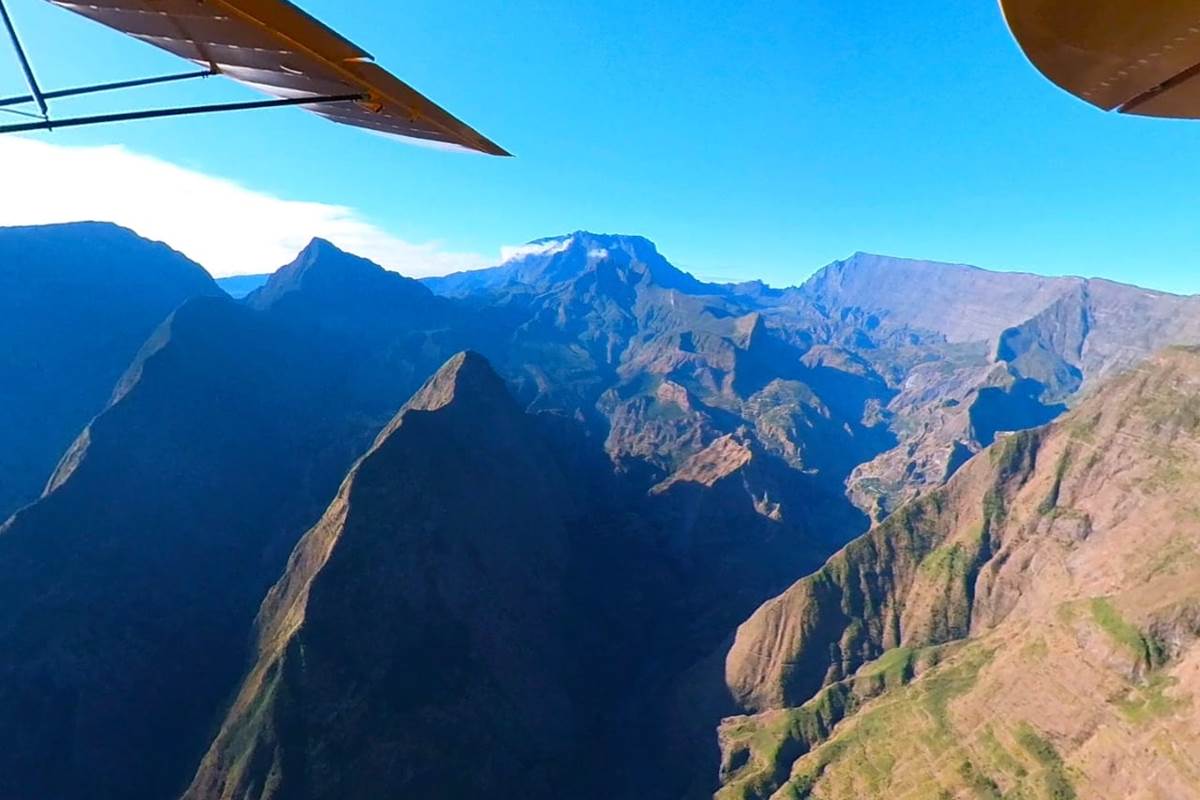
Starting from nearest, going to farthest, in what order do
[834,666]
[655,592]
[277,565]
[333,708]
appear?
[333,708]
[834,666]
[277,565]
[655,592]

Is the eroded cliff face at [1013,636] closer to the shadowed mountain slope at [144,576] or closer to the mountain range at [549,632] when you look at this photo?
the mountain range at [549,632]

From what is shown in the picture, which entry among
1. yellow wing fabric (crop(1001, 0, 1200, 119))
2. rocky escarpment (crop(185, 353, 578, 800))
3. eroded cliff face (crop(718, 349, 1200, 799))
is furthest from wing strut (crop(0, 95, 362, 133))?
rocky escarpment (crop(185, 353, 578, 800))

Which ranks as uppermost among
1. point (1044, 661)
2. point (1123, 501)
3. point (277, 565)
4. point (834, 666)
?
point (1123, 501)

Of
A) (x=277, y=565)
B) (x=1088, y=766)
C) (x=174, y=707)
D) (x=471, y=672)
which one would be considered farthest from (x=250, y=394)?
(x=1088, y=766)

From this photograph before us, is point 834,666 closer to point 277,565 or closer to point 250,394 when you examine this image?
point 277,565

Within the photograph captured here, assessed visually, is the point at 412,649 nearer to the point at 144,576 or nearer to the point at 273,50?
the point at 144,576

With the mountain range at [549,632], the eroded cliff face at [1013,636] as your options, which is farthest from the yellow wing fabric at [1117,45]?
the mountain range at [549,632]
